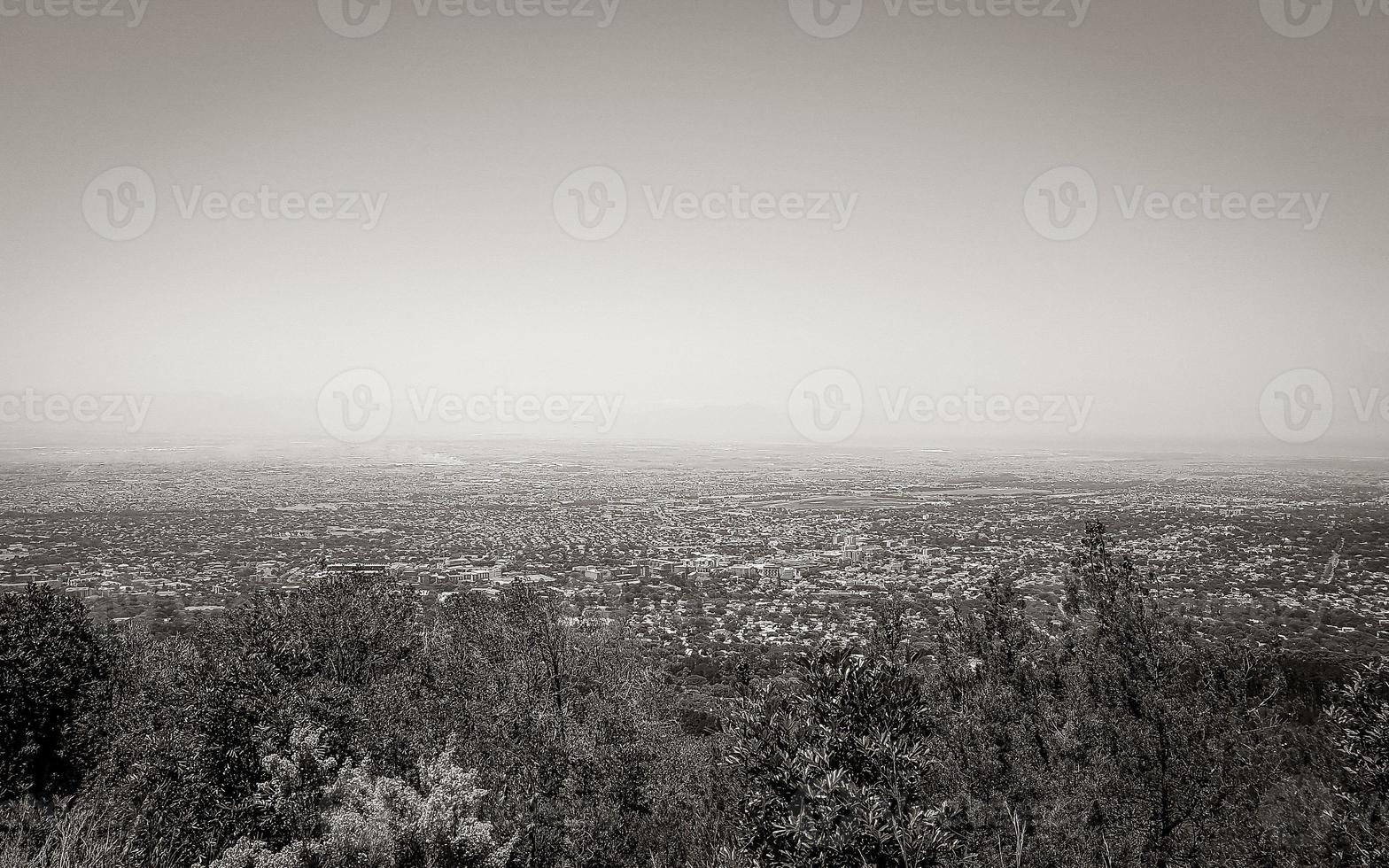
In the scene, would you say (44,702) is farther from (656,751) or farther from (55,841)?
(656,751)

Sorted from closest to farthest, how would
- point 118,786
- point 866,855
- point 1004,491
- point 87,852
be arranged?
point 866,855 < point 87,852 < point 118,786 < point 1004,491

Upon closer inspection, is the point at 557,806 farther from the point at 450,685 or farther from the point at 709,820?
the point at 450,685

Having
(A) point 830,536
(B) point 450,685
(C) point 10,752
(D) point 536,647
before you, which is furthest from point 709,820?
(A) point 830,536

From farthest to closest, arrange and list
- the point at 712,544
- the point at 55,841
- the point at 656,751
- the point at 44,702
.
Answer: the point at 712,544
the point at 44,702
the point at 656,751
the point at 55,841

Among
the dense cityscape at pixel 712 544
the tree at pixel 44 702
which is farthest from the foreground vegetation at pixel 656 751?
the dense cityscape at pixel 712 544

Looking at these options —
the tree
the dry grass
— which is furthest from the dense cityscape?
the dry grass

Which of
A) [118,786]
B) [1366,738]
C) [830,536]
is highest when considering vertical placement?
[1366,738]

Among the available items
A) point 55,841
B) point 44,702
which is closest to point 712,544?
point 44,702

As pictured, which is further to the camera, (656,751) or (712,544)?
(712,544)
